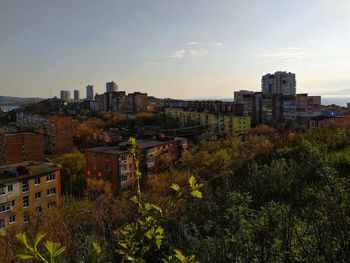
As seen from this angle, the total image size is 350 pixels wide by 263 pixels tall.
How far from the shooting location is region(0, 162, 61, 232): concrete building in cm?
1591

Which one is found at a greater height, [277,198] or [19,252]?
[19,252]

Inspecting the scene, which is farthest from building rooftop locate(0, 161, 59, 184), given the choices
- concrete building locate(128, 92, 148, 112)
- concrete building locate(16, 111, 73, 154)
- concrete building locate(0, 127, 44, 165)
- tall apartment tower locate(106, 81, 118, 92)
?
tall apartment tower locate(106, 81, 118, 92)

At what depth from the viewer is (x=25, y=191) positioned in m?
17.0

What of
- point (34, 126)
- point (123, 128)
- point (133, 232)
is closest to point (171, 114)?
point (123, 128)

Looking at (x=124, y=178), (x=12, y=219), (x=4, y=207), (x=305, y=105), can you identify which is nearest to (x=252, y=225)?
(x=4, y=207)

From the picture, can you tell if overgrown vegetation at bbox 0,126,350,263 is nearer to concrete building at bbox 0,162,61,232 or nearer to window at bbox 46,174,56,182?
concrete building at bbox 0,162,61,232

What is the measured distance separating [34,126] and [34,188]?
94.6 ft

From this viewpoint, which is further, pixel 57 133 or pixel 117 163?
pixel 57 133

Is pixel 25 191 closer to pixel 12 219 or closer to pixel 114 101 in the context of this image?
pixel 12 219

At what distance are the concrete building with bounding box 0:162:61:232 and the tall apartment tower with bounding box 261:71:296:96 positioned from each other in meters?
51.3

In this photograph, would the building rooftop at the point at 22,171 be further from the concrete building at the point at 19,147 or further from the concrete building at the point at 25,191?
the concrete building at the point at 19,147

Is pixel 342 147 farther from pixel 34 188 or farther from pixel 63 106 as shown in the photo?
pixel 63 106

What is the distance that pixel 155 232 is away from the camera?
3.70 ft

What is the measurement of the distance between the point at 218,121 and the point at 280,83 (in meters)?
26.4
